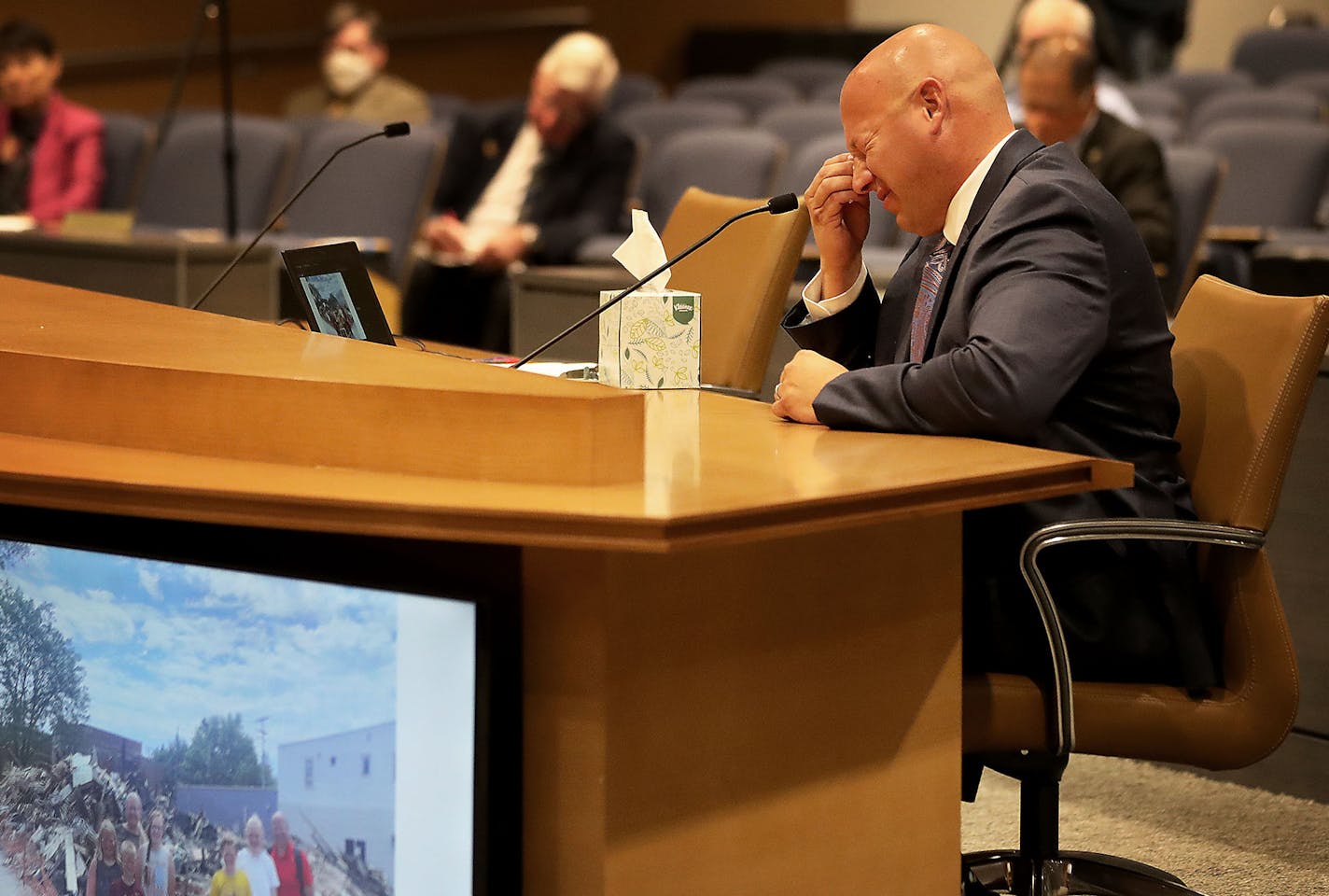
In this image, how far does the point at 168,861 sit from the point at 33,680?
24 centimetres

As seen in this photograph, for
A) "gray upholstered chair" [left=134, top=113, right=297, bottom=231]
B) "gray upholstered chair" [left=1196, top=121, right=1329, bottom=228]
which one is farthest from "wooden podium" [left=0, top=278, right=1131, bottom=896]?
"gray upholstered chair" [left=134, top=113, right=297, bottom=231]

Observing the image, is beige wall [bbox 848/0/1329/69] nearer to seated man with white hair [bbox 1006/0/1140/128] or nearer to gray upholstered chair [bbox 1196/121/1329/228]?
gray upholstered chair [bbox 1196/121/1329/228]

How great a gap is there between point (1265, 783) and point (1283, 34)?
5.95 m

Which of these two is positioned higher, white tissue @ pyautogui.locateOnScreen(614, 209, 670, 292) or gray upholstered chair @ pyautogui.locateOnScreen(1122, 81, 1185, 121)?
gray upholstered chair @ pyautogui.locateOnScreen(1122, 81, 1185, 121)

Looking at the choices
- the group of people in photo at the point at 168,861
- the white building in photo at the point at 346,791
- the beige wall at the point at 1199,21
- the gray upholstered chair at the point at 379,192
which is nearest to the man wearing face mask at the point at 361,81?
the gray upholstered chair at the point at 379,192

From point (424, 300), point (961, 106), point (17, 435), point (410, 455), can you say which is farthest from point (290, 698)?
point (424, 300)

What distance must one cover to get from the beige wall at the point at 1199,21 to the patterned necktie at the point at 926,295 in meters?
7.73

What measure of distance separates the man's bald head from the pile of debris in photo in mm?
1012

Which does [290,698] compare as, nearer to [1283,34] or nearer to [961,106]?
[961,106]

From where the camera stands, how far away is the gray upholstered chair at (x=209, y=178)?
5.66 metres

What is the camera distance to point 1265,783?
2645 millimetres

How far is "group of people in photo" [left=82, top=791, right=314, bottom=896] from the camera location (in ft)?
4.57

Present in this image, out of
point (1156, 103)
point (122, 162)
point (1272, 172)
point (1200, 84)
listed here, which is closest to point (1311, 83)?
point (1200, 84)

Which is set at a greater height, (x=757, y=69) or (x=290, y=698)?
(x=757, y=69)
